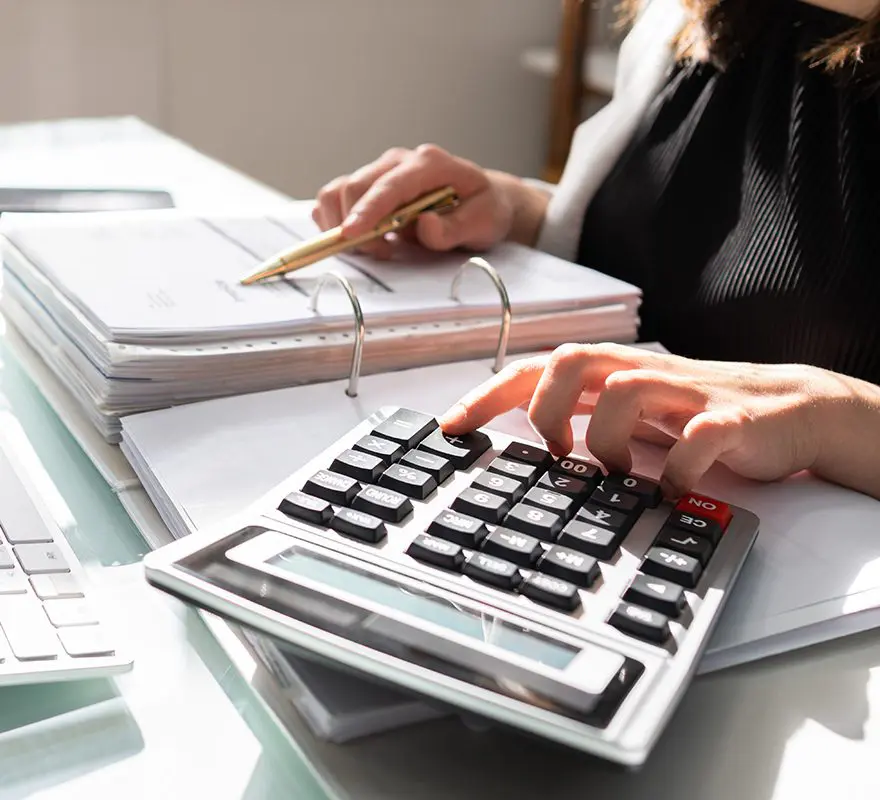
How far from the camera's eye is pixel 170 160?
1.22m

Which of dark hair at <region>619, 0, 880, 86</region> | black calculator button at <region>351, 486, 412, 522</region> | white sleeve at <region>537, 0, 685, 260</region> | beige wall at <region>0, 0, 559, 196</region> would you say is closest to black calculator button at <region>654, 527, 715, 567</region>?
black calculator button at <region>351, 486, 412, 522</region>

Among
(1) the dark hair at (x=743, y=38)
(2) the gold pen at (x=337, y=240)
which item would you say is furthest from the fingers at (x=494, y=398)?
(1) the dark hair at (x=743, y=38)

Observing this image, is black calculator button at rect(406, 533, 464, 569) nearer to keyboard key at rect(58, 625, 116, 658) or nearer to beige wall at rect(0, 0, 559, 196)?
keyboard key at rect(58, 625, 116, 658)

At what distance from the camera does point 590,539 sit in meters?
0.44

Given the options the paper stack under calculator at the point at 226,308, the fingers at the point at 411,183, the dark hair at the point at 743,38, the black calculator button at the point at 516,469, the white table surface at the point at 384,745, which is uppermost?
the dark hair at the point at 743,38

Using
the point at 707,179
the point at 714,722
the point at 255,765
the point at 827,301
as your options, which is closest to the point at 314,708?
the point at 255,765

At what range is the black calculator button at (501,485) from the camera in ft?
1.53

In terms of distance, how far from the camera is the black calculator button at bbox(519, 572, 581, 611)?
0.40 m

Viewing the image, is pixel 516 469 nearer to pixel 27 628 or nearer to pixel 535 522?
pixel 535 522

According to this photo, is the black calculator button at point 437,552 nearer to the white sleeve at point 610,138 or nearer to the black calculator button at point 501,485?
the black calculator button at point 501,485

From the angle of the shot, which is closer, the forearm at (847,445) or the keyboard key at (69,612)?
the keyboard key at (69,612)

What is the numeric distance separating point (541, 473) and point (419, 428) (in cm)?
6

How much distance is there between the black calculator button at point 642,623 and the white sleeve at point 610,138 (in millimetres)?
655

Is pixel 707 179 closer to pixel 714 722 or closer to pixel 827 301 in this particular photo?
pixel 827 301
